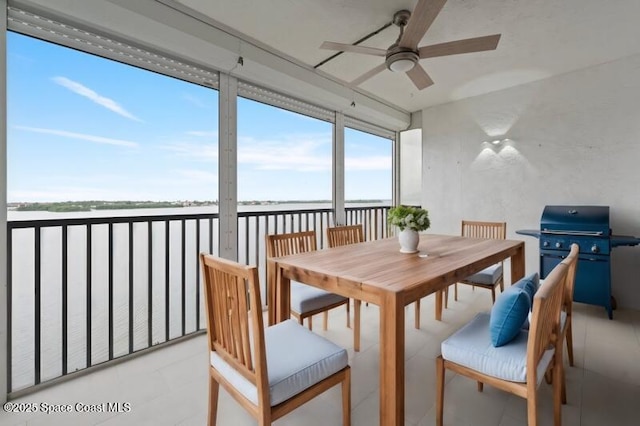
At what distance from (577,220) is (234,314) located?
350 centimetres

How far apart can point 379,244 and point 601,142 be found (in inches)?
114

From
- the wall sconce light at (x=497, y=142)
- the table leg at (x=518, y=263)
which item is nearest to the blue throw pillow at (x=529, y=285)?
the table leg at (x=518, y=263)

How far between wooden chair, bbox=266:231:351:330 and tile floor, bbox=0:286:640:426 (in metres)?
0.42

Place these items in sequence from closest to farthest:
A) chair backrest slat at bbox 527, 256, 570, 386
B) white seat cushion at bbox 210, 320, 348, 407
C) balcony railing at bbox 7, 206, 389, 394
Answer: chair backrest slat at bbox 527, 256, 570, 386
white seat cushion at bbox 210, 320, 348, 407
balcony railing at bbox 7, 206, 389, 394

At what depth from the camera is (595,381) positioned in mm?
1866

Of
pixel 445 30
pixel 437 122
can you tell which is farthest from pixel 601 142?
pixel 445 30

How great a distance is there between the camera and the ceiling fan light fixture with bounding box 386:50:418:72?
81.3 inches

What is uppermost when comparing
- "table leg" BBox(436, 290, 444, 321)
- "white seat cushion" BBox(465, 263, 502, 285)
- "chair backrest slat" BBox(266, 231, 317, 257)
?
"chair backrest slat" BBox(266, 231, 317, 257)

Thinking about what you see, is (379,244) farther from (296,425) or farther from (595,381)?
(595,381)

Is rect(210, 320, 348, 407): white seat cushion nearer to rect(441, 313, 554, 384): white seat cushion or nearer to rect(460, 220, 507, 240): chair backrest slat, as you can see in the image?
rect(441, 313, 554, 384): white seat cushion

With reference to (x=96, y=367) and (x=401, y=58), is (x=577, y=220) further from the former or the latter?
(x=96, y=367)

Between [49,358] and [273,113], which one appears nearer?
[49,358]

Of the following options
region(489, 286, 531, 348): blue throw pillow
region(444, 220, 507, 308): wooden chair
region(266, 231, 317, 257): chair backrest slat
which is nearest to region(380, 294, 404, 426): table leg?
region(489, 286, 531, 348): blue throw pillow

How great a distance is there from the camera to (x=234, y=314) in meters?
1.20
